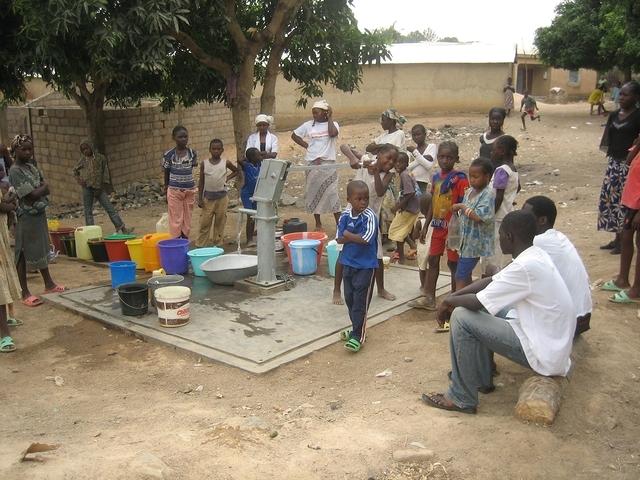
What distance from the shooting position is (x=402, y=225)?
6.57 metres

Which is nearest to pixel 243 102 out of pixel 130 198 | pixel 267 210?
pixel 130 198

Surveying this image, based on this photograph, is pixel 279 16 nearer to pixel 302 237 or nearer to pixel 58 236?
pixel 302 237

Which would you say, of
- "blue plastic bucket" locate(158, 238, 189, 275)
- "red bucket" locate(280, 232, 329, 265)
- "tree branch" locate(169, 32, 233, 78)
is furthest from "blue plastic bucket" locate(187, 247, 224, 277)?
"tree branch" locate(169, 32, 233, 78)

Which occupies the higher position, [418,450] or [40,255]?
[40,255]

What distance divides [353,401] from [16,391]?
2.22 meters

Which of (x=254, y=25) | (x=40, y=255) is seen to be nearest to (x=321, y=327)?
(x=40, y=255)

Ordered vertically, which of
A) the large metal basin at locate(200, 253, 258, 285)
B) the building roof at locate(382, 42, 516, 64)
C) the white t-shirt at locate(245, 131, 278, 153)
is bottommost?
the large metal basin at locate(200, 253, 258, 285)

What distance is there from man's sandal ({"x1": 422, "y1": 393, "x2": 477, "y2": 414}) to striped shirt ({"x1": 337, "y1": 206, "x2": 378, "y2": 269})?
1135mm

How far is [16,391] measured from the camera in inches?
170

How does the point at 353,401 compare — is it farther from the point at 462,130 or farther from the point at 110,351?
the point at 462,130

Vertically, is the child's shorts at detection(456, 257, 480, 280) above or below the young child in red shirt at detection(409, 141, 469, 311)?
below

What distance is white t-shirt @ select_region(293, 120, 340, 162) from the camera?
785cm

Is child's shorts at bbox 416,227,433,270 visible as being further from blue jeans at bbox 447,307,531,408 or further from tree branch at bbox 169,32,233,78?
tree branch at bbox 169,32,233,78

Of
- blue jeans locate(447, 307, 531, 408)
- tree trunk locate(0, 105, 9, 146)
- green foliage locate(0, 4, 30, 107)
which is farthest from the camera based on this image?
tree trunk locate(0, 105, 9, 146)
